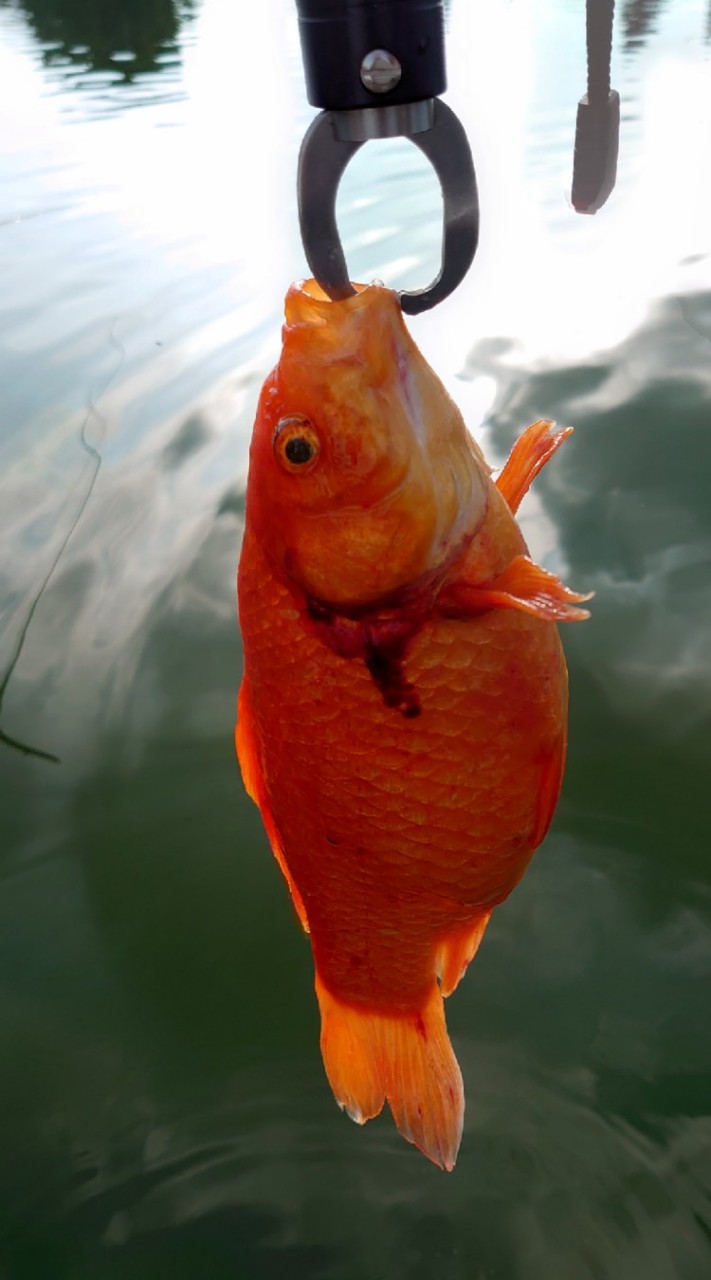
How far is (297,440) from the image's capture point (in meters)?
0.85

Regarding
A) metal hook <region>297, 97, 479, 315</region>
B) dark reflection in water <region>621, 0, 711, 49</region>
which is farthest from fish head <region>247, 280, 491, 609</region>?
dark reflection in water <region>621, 0, 711, 49</region>

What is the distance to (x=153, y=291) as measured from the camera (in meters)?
4.22

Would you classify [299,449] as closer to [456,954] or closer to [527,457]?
[527,457]

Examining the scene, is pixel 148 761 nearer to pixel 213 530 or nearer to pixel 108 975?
pixel 108 975

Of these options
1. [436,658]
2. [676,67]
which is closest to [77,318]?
[436,658]

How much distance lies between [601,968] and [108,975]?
0.90 meters

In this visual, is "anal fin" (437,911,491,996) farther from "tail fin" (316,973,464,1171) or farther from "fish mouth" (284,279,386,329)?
"fish mouth" (284,279,386,329)

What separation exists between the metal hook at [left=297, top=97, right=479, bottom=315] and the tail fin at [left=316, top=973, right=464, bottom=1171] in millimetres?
868

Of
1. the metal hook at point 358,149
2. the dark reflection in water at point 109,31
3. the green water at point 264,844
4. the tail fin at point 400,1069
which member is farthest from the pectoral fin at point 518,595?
the dark reflection in water at point 109,31

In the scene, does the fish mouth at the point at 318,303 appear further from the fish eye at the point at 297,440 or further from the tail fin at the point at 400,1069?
the tail fin at the point at 400,1069

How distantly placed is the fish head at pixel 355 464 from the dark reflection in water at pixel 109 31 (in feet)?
28.3

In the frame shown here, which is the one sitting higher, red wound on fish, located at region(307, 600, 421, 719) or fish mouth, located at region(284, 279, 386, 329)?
fish mouth, located at region(284, 279, 386, 329)

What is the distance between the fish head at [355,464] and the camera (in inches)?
32.4

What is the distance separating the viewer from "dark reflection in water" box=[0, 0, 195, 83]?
8961 millimetres
